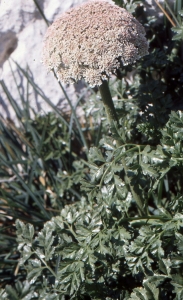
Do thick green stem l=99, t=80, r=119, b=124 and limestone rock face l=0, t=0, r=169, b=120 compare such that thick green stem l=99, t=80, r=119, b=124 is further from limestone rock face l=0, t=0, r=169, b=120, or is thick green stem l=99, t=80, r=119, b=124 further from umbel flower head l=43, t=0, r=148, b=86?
limestone rock face l=0, t=0, r=169, b=120

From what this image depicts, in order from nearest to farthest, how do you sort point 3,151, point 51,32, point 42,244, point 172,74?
1. point 51,32
2. point 42,244
3. point 172,74
4. point 3,151

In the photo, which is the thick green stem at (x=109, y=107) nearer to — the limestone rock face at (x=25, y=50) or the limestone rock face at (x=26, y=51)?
the limestone rock face at (x=26, y=51)

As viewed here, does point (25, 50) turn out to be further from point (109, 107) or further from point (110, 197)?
point (110, 197)

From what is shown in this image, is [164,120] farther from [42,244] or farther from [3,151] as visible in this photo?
[3,151]

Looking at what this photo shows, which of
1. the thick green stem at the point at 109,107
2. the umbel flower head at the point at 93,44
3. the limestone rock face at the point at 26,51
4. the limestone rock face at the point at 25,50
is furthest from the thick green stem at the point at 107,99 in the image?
the limestone rock face at the point at 25,50

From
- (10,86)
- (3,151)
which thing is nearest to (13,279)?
(3,151)

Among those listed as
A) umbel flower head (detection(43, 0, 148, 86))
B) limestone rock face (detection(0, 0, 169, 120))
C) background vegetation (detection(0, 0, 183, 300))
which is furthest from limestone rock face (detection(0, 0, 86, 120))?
umbel flower head (detection(43, 0, 148, 86))

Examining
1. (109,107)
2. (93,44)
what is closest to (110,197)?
(109,107)
